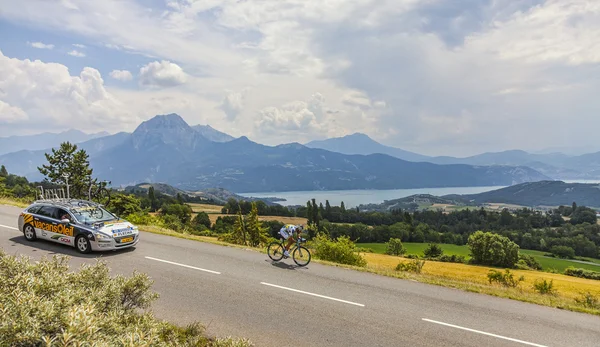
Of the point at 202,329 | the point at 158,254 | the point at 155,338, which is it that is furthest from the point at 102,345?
the point at 158,254

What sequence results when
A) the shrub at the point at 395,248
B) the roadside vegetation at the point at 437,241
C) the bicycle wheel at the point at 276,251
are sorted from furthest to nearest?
the shrub at the point at 395,248 → the roadside vegetation at the point at 437,241 → the bicycle wheel at the point at 276,251

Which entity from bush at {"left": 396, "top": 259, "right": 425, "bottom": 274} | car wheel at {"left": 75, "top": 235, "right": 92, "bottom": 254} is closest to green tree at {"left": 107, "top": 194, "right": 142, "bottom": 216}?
car wheel at {"left": 75, "top": 235, "right": 92, "bottom": 254}

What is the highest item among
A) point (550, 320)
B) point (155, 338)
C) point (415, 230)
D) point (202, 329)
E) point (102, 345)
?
point (102, 345)

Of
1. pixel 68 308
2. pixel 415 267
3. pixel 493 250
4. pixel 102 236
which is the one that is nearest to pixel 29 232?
pixel 102 236

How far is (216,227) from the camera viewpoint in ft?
296

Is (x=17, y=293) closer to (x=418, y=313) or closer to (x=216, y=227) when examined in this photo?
(x=418, y=313)

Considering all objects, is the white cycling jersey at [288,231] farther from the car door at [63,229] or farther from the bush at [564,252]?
the bush at [564,252]

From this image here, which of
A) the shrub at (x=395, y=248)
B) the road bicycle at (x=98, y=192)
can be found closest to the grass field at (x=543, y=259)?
the shrub at (x=395, y=248)

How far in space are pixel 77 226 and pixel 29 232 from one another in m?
3.63

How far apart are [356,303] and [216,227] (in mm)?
84744

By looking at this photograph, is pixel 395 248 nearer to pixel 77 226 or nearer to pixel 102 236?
pixel 102 236

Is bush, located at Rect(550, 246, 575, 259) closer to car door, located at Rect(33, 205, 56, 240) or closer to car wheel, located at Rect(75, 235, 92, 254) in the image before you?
car wheel, located at Rect(75, 235, 92, 254)

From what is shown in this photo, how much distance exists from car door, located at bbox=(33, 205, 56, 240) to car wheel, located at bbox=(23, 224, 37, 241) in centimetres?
31

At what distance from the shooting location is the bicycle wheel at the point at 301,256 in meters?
14.3
